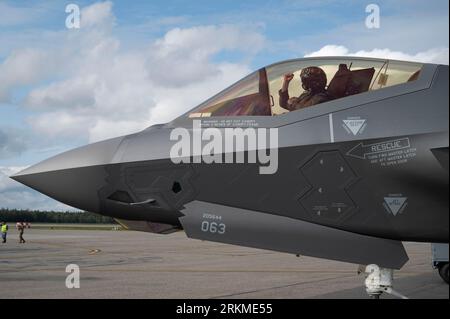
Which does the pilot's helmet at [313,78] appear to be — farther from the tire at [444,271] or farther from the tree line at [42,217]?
the tree line at [42,217]

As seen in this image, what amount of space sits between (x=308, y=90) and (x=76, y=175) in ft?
9.96

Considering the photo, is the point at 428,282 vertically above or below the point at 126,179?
below

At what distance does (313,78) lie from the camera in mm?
6680

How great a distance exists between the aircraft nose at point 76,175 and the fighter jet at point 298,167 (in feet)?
0.06

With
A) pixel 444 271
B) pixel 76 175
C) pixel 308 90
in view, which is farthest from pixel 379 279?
pixel 444 271

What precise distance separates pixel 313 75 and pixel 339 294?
746cm

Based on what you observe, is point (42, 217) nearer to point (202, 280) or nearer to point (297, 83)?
point (202, 280)

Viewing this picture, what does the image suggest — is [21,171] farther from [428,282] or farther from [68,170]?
[428,282]

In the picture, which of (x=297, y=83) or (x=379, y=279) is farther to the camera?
(x=379, y=279)

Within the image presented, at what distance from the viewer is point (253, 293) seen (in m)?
13.1

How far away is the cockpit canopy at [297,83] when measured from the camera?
20.9 ft
